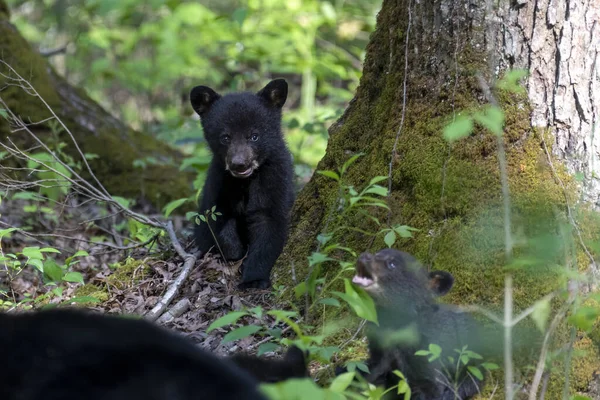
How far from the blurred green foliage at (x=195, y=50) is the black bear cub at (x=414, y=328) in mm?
4841

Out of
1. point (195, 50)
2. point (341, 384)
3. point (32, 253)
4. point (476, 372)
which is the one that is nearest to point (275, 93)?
point (32, 253)

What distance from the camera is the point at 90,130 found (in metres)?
9.16

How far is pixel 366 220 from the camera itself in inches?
192

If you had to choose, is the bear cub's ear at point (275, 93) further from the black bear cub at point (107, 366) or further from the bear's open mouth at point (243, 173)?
the black bear cub at point (107, 366)

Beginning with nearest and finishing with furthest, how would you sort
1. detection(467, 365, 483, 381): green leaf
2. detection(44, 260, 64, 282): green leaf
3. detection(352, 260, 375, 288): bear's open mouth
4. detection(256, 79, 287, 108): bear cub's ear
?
detection(467, 365, 483, 381): green leaf, detection(352, 260, 375, 288): bear's open mouth, detection(44, 260, 64, 282): green leaf, detection(256, 79, 287, 108): bear cub's ear

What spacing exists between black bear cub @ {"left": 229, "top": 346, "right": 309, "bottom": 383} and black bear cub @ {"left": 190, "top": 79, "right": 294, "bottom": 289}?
2347mm

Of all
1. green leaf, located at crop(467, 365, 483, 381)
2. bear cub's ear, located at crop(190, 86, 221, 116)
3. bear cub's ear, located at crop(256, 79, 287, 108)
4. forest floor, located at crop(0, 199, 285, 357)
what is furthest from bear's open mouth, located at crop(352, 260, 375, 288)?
bear cub's ear, located at crop(190, 86, 221, 116)

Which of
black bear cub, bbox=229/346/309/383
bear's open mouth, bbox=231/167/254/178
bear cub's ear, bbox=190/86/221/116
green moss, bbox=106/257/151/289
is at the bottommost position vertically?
green moss, bbox=106/257/151/289

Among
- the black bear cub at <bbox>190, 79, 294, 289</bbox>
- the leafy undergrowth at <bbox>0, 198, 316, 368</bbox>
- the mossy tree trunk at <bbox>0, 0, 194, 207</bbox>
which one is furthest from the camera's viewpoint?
the mossy tree trunk at <bbox>0, 0, 194, 207</bbox>

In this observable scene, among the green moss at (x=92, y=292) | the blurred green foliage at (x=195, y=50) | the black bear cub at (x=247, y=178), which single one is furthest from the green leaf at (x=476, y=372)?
the blurred green foliage at (x=195, y=50)

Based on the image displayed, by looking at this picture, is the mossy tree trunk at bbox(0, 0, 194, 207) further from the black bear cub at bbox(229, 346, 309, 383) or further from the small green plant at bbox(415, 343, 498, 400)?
the small green plant at bbox(415, 343, 498, 400)

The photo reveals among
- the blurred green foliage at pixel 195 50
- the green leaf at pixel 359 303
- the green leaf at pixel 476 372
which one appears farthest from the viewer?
the blurred green foliage at pixel 195 50

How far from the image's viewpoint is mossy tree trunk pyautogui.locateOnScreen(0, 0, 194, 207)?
8.60 m

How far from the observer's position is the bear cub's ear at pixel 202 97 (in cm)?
693
